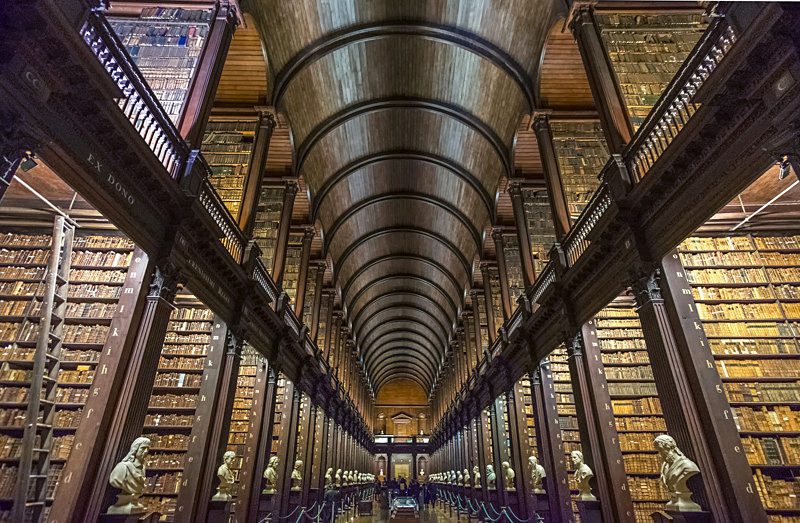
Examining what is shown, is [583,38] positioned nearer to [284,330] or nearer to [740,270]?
[740,270]

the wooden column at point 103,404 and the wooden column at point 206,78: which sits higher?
the wooden column at point 206,78

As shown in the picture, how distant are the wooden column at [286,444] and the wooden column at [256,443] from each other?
62 centimetres

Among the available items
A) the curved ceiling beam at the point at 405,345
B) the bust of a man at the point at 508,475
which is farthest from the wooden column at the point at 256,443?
the curved ceiling beam at the point at 405,345

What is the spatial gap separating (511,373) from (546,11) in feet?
28.0

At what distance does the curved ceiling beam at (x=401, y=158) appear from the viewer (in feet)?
47.6

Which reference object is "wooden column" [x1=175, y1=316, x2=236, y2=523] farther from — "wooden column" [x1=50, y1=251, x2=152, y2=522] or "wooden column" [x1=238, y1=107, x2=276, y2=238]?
"wooden column" [x1=238, y1=107, x2=276, y2=238]

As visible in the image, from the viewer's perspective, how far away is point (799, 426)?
17.3 ft

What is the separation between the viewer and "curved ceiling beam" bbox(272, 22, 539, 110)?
1007 centimetres

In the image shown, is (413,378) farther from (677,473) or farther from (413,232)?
(677,473)

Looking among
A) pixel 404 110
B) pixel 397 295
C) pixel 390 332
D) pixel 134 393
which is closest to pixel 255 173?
pixel 134 393

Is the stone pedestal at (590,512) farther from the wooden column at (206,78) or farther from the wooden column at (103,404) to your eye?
the wooden column at (206,78)

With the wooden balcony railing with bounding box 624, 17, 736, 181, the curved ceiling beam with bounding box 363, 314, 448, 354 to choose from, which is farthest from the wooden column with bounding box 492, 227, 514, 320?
the curved ceiling beam with bounding box 363, 314, 448, 354

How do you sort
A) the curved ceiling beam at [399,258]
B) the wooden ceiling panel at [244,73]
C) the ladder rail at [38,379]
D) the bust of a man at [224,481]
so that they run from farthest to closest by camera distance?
the curved ceiling beam at [399,258] → the wooden ceiling panel at [244,73] → the bust of a man at [224,481] → the ladder rail at [38,379]

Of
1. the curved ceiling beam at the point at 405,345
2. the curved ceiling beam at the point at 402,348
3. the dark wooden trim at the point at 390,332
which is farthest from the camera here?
the curved ceiling beam at the point at 402,348
